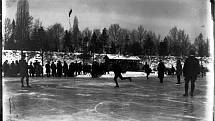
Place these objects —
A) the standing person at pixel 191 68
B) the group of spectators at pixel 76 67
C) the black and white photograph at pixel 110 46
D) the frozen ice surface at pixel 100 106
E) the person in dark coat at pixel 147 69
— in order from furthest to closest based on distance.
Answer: the group of spectators at pixel 76 67
the person in dark coat at pixel 147 69
the standing person at pixel 191 68
the black and white photograph at pixel 110 46
the frozen ice surface at pixel 100 106

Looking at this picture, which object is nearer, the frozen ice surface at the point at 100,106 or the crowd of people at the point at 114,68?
the frozen ice surface at the point at 100,106

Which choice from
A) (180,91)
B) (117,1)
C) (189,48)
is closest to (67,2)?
(117,1)

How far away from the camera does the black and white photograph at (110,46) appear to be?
30.4 feet

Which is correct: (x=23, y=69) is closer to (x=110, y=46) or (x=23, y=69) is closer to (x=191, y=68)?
(x=110, y=46)

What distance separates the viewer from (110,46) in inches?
452

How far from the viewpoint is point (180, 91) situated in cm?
1216

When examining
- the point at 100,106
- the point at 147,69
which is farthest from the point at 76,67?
the point at 100,106

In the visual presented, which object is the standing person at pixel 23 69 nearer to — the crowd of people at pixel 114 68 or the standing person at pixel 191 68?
the crowd of people at pixel 114 68

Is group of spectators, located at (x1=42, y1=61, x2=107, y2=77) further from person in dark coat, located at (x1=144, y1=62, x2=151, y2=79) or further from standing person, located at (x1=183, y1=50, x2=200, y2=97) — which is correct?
standing person, located at (x1=183, y1=50, x2=200, y2=97)

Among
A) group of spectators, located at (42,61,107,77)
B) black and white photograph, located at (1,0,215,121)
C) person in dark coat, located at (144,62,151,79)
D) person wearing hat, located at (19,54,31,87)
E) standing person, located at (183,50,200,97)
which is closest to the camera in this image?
black and white photograph, located at (1,0,215,121)

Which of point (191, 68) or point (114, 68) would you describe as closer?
point (191, 68)

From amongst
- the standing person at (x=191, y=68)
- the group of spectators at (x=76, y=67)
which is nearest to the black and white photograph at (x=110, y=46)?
the standing person at (x=191, y=68)

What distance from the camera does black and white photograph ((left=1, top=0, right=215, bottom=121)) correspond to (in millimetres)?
9273

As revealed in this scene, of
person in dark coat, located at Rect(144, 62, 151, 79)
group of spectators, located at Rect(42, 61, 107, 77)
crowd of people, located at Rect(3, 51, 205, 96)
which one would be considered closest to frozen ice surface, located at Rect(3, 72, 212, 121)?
crowd of people, located at Rect(3, 51, 205, 96)
